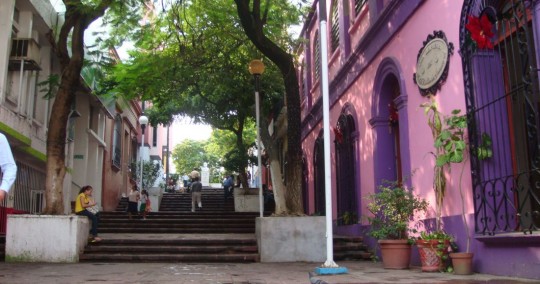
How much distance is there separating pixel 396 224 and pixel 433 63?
8.65 ft

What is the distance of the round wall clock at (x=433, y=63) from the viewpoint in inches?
328

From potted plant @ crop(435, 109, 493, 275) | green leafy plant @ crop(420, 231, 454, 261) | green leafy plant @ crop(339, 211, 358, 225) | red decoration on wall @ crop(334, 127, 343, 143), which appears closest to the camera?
potted plant @ crop(435, 109, 493, 275)

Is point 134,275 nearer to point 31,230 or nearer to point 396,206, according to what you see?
point 31,230

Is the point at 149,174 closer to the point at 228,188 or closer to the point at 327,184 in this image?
the point at 228,188

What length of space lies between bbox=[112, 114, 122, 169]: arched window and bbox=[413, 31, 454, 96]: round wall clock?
1677 centimetres

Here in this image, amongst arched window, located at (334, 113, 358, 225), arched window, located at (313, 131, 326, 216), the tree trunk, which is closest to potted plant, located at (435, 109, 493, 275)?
arched window, located at (334, 113, 358, 225)

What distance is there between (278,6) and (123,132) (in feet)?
49.8

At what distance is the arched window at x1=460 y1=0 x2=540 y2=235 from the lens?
645cm

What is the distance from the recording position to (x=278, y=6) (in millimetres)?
13062

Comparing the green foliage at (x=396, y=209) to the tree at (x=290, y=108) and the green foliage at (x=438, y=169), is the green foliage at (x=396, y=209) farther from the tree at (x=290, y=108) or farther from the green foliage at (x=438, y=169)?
the tree at (x=290, y=108)

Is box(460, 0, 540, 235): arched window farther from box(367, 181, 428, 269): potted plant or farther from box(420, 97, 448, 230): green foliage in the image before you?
box(367, 181, 428, 269): potted plant

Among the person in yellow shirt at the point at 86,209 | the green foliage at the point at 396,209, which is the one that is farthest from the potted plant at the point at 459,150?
the person in yellow shirt at the point at 86,209

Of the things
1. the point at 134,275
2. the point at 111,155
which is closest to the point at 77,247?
the point at 134,275

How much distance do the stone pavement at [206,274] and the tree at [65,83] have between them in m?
1.56
